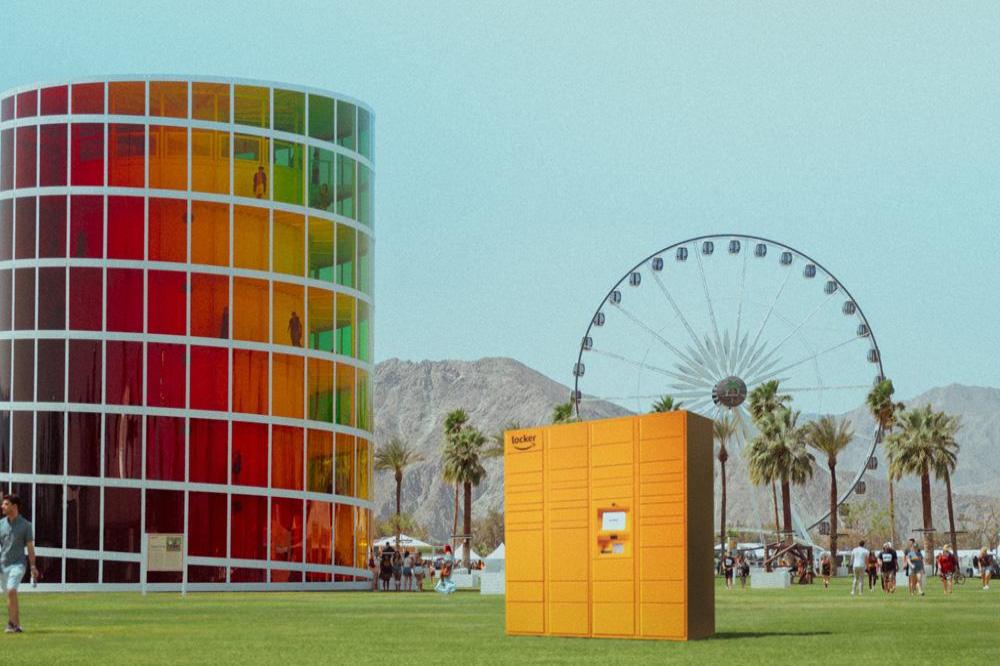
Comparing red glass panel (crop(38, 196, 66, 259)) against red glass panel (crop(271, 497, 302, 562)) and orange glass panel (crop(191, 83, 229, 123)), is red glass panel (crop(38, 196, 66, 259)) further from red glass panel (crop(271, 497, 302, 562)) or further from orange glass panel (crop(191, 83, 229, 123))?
red glass panel (crop(271, 497, 302, 562))

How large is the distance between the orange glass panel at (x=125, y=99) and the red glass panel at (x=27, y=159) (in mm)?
2606

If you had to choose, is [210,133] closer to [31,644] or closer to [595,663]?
[31,644]

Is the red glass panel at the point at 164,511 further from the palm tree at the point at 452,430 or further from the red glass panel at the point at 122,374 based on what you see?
the palm tree at the point at 452,430

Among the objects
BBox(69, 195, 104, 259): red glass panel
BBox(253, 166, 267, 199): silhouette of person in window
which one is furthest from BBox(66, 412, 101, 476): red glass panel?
BBox(253, 166, 267, 199): silhouette of person in window

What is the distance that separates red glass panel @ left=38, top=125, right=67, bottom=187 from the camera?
6906 centimetres

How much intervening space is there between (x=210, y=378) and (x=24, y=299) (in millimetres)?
8411

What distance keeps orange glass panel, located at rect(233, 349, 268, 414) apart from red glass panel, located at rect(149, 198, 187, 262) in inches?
193

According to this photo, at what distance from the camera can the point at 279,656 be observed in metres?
19.7

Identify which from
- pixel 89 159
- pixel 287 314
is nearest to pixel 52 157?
pixel 89 159

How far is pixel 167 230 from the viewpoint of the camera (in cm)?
6950

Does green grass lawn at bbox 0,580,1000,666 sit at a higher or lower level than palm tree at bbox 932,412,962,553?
lower

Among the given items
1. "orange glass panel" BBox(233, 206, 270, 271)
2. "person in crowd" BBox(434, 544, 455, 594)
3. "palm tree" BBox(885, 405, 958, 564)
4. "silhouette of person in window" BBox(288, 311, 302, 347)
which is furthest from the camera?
"palm tree" BBox(885, 405, 958, 564)

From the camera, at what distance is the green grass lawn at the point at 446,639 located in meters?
19.3

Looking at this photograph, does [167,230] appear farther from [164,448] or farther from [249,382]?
[164,448]
